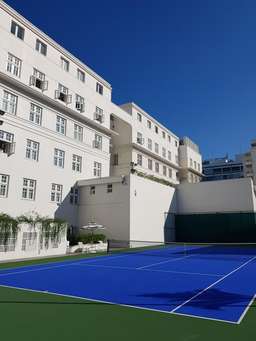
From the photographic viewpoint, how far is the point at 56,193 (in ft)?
102

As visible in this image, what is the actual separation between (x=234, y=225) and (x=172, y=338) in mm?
34432

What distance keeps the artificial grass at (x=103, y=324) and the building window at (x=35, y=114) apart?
75.6 feet

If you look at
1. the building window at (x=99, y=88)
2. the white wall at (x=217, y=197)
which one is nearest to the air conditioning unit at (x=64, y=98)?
the building window at (x=99, y=88)

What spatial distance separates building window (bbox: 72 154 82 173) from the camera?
33.9 meters

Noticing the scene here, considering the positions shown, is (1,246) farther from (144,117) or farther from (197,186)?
(144,117)

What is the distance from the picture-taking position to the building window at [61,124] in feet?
106

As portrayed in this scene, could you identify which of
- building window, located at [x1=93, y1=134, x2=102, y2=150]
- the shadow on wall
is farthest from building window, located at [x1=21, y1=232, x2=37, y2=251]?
the shadow on wall

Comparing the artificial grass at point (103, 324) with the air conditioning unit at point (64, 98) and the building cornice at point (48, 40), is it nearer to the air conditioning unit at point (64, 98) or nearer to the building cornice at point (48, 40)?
the building cornice at point (48, 40)

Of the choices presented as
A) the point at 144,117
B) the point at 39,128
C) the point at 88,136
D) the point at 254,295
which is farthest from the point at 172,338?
the point at 144,117

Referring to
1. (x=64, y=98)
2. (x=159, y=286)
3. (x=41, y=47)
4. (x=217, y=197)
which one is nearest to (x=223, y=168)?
(x=217, y=197)

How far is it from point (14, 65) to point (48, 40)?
5.88 metres

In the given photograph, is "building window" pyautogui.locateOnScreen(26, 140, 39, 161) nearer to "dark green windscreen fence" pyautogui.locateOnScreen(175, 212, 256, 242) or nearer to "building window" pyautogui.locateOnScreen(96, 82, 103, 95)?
"building window" pyautogui.locateOnScreen(96, 82, 103, 95)

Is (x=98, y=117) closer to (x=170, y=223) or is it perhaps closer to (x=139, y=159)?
(x=139, y=159)

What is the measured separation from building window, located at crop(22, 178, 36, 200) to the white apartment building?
89 mm
